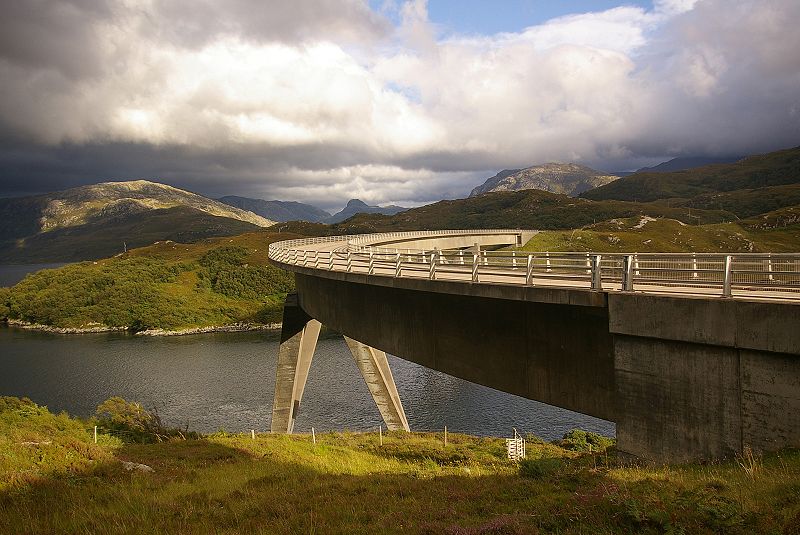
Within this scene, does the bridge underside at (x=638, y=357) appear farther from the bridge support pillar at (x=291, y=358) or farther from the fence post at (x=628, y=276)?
the bridge support pillar at (x=291, y=358)

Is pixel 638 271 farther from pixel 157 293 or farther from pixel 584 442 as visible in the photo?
pixel 157 293

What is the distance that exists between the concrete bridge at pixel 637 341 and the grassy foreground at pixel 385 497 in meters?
1.00

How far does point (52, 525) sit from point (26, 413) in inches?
1211

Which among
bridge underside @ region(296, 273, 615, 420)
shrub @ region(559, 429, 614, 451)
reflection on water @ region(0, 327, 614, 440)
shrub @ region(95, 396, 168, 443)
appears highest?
bridge underside @ region(296, 273, 615, 420)

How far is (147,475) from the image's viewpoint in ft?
50.1

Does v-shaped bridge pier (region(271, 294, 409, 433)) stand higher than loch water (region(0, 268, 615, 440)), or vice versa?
v-shaped bridge pier (region(271, 294, 409, 433))

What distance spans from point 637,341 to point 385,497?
7287 millimetres

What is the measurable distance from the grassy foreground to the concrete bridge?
100 centimetres

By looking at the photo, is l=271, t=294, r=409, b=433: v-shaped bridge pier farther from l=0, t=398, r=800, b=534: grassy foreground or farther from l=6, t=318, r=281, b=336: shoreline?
l=6, t=318, r=281, b=336: shoreline

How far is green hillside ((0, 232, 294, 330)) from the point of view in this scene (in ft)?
348

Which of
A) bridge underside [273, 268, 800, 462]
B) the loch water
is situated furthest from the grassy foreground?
the loch water

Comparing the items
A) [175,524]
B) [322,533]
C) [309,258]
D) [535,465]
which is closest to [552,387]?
A: [535,465]

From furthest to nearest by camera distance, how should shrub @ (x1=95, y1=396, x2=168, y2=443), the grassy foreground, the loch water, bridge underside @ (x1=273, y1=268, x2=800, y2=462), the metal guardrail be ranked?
the loch water < shrub @ (x1=95, y1=396, x2=168, y2=443) < the metal guardrail < bridge underside @ (x1=273, y1=268, x2=800, y2=462) < the grassy foreground

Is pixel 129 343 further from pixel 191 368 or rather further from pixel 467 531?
pixel 467 531
